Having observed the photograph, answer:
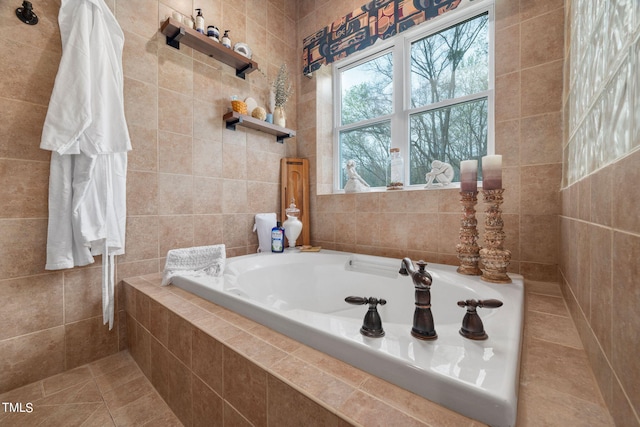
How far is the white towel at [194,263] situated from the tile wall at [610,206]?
4.43 ft

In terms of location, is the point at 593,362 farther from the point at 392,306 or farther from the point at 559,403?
the point at 392,306

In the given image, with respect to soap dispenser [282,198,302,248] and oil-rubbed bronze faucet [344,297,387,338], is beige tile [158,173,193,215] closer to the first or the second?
soap dispenser [282,198,302,248]

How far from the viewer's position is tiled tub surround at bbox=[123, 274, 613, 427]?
47 cm

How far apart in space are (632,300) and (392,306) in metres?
1.06

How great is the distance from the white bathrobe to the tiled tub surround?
1.59 ft

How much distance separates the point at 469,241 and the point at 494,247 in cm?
12

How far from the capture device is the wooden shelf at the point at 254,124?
1.76 m

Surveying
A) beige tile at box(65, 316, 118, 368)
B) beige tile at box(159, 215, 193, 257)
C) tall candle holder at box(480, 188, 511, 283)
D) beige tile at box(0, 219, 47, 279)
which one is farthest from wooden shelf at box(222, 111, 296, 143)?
tall candle holder at box(480, 188, 511, 283)

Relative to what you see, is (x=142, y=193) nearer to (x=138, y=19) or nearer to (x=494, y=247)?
(x=138, y=19)

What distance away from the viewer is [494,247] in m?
1.14

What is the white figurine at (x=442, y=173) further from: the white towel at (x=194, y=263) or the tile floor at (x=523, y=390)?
the white towel at (x=194, y=263)

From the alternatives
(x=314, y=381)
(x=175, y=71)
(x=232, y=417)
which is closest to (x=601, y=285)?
(x=314, y=381)

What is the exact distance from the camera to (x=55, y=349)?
1198 millimetres

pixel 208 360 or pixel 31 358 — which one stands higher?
pixel 208 360
